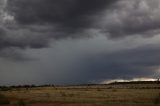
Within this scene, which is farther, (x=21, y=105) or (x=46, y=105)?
(x=46, y=105)

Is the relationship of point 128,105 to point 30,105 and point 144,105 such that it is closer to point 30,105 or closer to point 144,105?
point 144,105

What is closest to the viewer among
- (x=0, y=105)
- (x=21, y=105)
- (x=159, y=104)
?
(x=21, y=105)

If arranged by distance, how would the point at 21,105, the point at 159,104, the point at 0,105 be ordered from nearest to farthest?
1. the point at 21,105
2. the point at 159,104
3. the point at 0,105

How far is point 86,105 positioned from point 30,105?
8891mm

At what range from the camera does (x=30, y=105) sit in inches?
2379

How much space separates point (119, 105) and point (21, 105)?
46.1ft

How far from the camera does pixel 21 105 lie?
182 ft

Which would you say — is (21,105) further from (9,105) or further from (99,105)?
(99,105)

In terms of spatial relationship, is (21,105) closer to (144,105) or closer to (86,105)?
(86,105)

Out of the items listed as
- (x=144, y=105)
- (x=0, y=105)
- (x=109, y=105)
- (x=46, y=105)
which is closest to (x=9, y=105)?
(x=0, y=105)

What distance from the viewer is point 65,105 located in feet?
194

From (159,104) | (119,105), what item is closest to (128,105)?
(119,105)

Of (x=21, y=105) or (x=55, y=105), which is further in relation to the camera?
(x=55, y=105)

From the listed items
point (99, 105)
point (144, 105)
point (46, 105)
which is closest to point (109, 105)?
point (99, 105)
